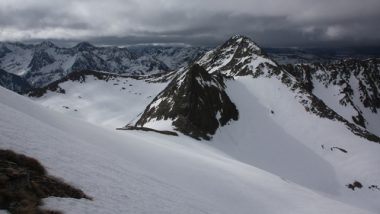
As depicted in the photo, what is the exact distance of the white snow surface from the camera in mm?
17922

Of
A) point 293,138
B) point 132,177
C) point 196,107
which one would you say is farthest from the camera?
point 293,138

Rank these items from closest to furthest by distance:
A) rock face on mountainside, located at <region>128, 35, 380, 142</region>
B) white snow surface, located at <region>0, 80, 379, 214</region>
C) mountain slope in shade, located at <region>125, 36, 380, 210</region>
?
white snow surface, located at <region>0, 80, 379, 214</region> → mountain slope in shade, located at <region>125, 36, 380, 210</region> → rock face on mountainside, located at <region>128, 35, 380, 142</region>

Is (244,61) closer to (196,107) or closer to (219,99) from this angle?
(219,99)

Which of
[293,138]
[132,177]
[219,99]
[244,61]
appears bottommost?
[132,177]

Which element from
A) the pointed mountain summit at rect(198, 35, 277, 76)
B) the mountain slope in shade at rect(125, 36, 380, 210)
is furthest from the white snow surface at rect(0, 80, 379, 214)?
the pointed mountain summit at rect(198, 35, 277, 76)

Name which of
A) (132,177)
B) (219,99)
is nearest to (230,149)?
(219,99)

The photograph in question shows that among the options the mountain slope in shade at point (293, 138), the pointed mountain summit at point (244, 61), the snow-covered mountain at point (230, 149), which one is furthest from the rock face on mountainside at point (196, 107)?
the pointed mountain summit at point (244, 61)

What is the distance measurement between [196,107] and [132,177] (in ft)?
248

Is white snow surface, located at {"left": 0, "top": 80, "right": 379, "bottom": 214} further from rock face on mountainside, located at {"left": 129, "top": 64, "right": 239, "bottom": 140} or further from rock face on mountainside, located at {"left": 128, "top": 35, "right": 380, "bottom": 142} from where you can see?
rock face on mountainside, located at {"left": 128, "top": 35, "right": 380, "bottom": 142}

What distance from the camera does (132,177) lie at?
2312 centimetres

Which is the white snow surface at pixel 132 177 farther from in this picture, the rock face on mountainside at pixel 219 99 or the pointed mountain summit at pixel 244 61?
the pointed mountain summit at pixel 244 61

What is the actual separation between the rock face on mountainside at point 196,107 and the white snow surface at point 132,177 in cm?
4865

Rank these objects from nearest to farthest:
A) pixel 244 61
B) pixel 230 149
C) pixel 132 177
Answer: pixel 132 177, pixel 230 149, pixel 244 61

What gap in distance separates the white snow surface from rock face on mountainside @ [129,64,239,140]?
160ft
